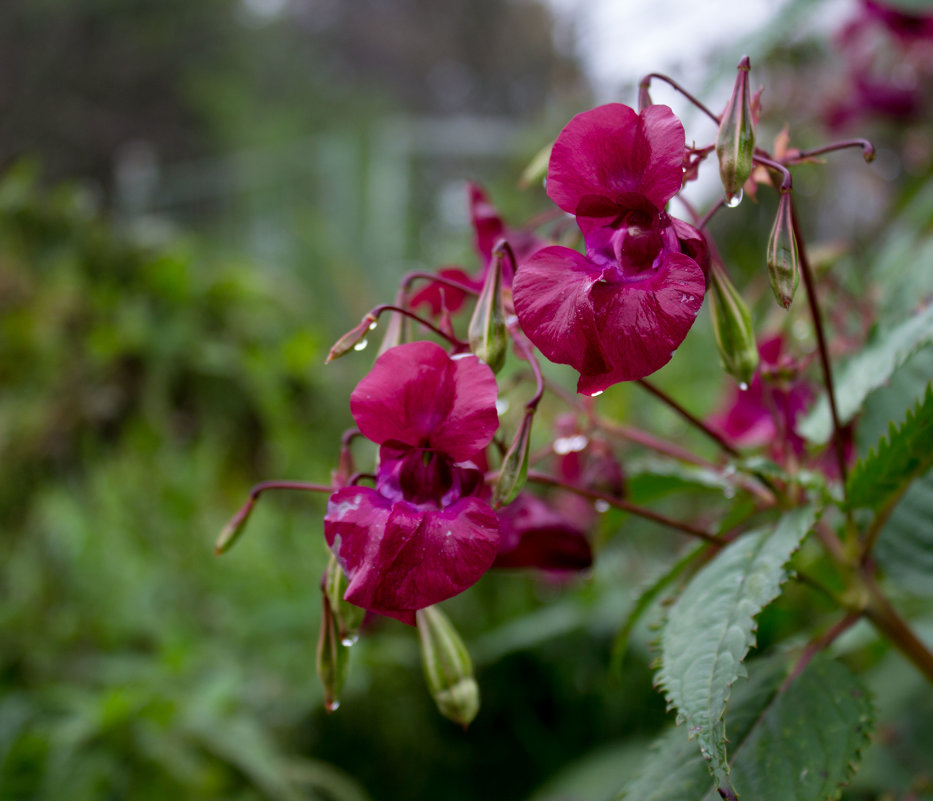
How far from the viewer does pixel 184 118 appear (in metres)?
10.5

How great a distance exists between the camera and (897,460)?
1.50ft

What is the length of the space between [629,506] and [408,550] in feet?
0.53

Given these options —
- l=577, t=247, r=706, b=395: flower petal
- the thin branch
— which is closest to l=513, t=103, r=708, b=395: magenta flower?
l=577, t=247, r=706, b=395: flower petal

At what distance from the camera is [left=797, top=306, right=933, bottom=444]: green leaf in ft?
1.59

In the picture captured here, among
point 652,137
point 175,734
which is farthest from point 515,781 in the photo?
point 652,137

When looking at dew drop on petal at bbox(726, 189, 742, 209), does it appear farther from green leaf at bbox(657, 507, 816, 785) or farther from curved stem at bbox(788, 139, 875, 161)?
green leaf at bbox(657, 507, 816, 785)

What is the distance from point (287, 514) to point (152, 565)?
271 mm

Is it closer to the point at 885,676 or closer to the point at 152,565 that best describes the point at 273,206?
the point at 152,565

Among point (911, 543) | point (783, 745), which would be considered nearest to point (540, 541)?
point (783, 745)

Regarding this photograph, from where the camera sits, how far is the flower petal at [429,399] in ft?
1.25

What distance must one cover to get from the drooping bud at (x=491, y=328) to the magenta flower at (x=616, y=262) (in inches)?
1.1

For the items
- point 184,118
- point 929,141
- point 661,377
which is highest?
point 929,141

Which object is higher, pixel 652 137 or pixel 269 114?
pixel 652 137

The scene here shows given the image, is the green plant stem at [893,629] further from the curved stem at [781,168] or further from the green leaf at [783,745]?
the curved stem at [781,168]
